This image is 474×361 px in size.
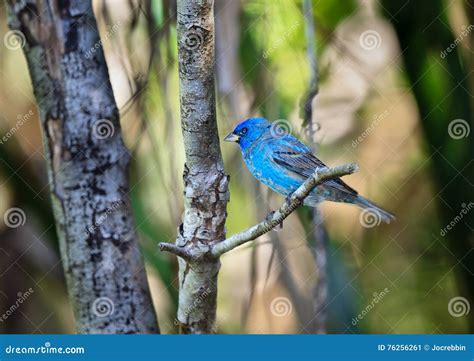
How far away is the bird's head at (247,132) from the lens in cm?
235

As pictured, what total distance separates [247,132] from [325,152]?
320 mm

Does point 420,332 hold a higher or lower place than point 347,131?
lower

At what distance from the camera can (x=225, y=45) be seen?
2.51 metres

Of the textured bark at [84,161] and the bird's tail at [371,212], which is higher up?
the bird's tail at [371,212]

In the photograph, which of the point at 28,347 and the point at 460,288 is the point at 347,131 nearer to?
the point at 460,288

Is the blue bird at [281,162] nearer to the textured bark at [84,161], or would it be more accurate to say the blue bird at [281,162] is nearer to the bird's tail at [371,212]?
the bird's tail at [371,212]

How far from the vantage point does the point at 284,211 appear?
1.92 metres

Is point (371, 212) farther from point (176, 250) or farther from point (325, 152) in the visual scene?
point (176, 250)

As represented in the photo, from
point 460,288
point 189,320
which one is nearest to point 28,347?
point 189,320

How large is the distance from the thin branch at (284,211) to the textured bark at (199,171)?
0.08 m

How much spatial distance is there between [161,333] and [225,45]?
111cm

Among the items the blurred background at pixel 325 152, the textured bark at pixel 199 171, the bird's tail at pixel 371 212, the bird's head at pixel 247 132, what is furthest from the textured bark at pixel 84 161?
the bird's tail at pixel 371 212

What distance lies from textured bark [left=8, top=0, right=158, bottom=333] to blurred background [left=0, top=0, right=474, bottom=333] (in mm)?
97

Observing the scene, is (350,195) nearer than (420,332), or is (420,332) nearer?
(350,195)
